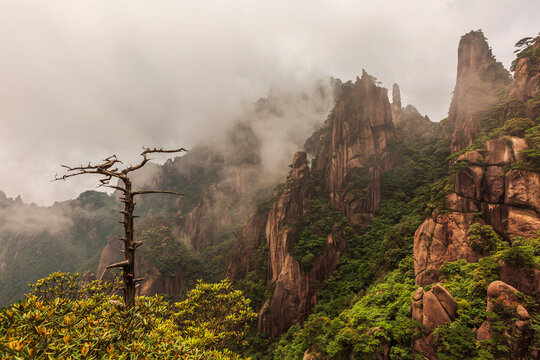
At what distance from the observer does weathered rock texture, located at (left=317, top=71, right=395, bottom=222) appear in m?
49.3

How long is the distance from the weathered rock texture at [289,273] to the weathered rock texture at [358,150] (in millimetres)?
10411

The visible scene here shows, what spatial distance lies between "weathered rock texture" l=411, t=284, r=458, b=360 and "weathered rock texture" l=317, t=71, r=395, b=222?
110 feet

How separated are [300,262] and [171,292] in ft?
137

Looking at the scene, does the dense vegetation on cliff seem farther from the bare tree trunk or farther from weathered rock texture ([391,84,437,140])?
the bare tree trunk

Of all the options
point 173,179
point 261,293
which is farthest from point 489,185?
point 173,179

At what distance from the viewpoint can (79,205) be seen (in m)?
135

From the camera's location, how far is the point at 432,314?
43.8ft

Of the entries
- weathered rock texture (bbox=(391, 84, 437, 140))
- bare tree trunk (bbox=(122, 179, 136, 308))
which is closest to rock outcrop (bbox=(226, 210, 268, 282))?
weathered rock texture (bbox=(391, 84, 437, 140))

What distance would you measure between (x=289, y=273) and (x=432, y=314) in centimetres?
2594

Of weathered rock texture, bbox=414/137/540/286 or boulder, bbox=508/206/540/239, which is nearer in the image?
boulder, bbox=508/206/540/239

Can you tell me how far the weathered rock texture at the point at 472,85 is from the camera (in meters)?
38.6

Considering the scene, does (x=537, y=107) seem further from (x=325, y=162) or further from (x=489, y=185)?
(x=325, y=162)

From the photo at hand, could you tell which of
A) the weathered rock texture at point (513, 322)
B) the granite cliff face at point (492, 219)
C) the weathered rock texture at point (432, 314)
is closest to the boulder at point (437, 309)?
the weathered rock texture at point (432, 314)

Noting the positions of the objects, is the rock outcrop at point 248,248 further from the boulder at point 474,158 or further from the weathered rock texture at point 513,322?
the weathered rock texture at point 513,322
